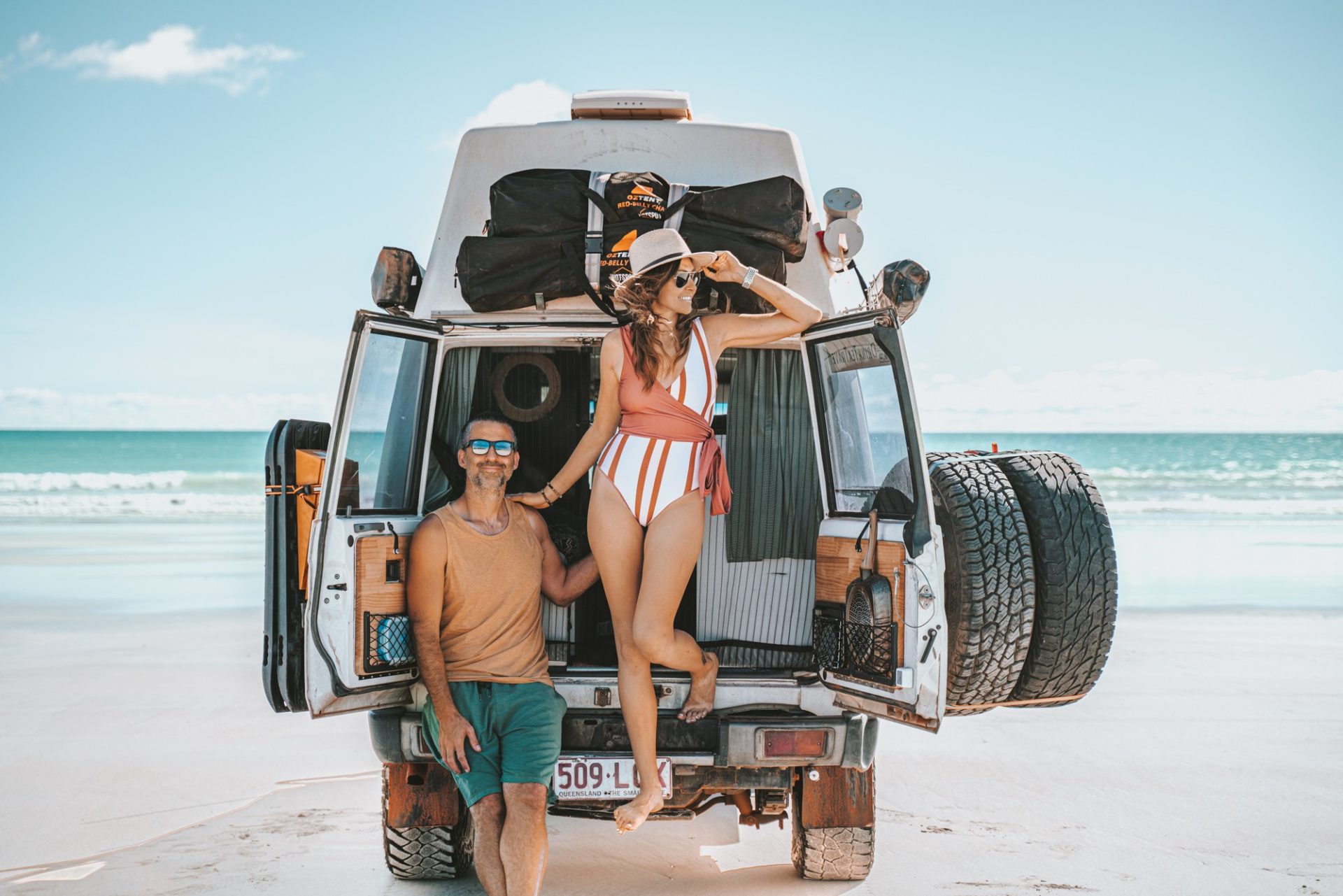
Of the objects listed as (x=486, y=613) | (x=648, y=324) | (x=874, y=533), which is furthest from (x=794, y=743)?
(x=648, y=324)

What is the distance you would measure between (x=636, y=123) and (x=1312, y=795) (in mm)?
4594

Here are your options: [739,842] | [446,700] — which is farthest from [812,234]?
[739,842]

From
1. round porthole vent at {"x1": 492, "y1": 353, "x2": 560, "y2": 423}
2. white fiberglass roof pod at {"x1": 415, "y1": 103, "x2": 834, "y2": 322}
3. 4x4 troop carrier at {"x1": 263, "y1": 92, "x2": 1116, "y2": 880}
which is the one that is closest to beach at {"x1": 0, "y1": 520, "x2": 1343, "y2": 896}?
4x4 troop carrier at {"x1": 263, "y1": 92, "x2": 1116, "y2": 880}

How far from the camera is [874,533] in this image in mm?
3881

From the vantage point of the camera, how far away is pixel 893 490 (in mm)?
3980

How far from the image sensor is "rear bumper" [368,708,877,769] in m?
3.92

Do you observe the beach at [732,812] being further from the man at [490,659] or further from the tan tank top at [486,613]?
the tan tank top at [486,613]

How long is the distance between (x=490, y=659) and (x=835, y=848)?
151 cm

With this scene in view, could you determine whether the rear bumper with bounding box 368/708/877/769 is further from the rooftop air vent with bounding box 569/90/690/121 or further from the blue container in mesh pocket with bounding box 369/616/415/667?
the rooftop air vent with bounding box 569/90/690/121

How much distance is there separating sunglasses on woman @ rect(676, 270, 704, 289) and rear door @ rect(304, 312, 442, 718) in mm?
950

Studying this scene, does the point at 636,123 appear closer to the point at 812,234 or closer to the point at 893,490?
the point at 812,234

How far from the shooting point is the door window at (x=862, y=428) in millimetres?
3924

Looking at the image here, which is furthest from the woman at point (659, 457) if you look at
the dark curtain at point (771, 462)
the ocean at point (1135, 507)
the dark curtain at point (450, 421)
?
the ocean at point (1135, 507)

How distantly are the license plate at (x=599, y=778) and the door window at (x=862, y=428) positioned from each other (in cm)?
120
